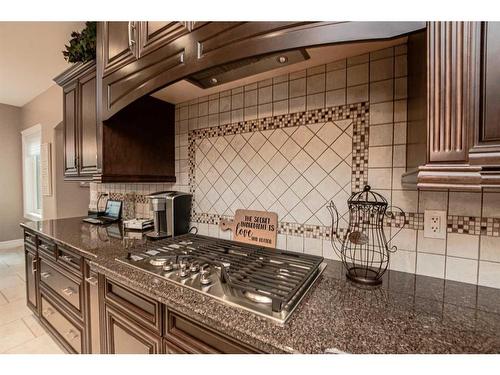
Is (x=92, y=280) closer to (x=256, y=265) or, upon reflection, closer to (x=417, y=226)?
(x=256, y=265)

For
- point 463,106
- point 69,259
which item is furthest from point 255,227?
point 69,259

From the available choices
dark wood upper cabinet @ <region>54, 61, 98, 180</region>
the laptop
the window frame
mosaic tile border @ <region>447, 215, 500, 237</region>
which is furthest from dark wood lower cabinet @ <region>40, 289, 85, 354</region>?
the window frame

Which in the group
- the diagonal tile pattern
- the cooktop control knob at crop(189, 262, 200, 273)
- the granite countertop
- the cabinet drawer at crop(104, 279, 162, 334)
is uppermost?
the diagonal tile pattern

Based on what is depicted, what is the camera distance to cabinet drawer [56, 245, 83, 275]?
1271 mm

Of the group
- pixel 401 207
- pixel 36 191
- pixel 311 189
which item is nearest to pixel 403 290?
pixel 401 207

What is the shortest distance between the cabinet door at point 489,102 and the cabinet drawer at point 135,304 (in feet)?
3.48

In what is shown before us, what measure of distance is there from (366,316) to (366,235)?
37 cm

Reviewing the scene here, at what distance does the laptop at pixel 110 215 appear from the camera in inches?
76.4

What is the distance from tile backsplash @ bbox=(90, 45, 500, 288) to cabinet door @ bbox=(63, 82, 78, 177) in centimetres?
112

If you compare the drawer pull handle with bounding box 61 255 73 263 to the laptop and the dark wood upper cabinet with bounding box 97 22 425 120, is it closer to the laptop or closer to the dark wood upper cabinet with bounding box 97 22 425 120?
the laptop

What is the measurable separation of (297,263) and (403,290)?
384mm

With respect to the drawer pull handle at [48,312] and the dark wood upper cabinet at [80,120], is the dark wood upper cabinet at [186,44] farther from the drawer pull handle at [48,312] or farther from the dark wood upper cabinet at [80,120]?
the drawer pull handle at [48,312]

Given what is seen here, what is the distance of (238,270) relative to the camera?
2.97 feet
